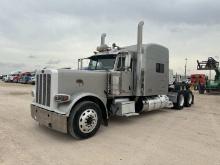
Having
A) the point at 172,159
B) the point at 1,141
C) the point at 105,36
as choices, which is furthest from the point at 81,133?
the point at 105,36

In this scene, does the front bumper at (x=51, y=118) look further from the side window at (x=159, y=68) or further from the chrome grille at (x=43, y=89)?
the side window at (x=159, y=68)

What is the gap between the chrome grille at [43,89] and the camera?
649 centimetres

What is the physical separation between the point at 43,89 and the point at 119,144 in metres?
2.59

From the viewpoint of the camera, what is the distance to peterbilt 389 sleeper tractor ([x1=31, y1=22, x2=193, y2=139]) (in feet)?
20.4

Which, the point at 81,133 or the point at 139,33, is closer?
the point at 81,133

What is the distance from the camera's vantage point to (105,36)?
34.9 feet

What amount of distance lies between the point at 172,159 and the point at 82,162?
179 centimetres

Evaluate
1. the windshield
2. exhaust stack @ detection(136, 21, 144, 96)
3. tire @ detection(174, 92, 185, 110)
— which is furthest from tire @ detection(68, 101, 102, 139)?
tire @ detection(174, 92, 185, 110)

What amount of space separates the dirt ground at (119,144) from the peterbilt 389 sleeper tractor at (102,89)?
1.39 ft

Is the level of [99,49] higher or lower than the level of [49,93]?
higher

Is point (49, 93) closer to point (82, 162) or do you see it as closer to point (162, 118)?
point (82, 162)

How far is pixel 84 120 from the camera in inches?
247

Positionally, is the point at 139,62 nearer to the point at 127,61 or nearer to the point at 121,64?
the point at 127,61

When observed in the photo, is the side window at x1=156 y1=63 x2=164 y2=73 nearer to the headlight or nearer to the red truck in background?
the headlight
